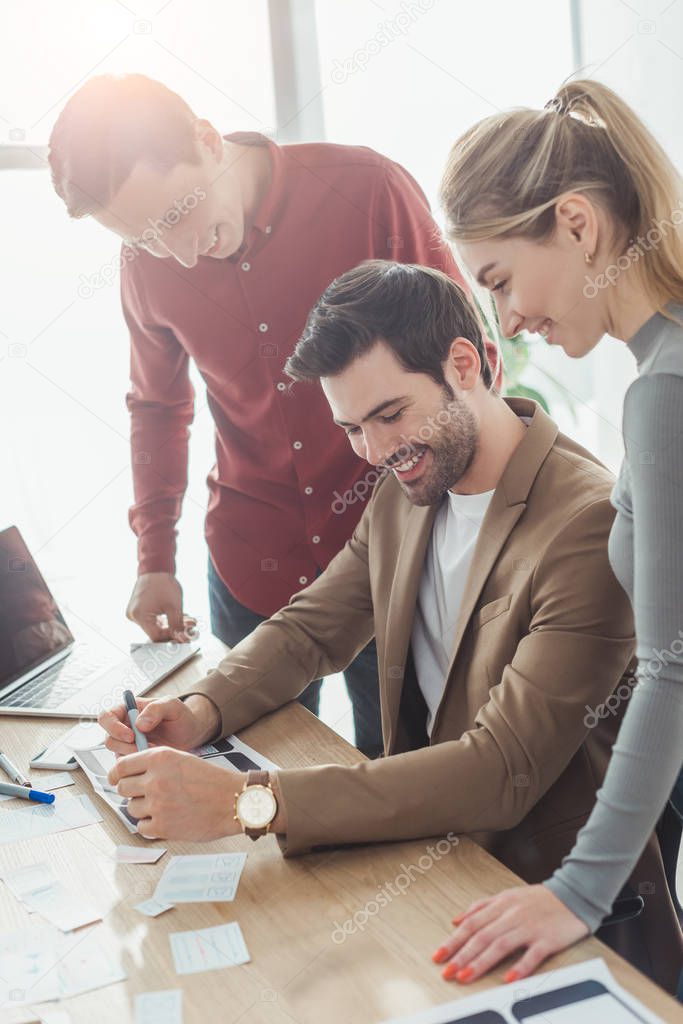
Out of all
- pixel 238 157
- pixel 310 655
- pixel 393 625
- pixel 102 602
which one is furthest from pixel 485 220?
pixel 102 602

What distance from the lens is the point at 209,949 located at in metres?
0.98

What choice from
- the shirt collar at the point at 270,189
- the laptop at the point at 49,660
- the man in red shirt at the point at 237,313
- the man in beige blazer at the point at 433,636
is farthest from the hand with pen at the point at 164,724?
the shirt collar at the point at 270,189

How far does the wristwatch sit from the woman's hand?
27cm

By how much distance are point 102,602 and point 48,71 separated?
5.28ft

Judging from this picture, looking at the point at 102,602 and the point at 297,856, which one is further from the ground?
the point at 297,856

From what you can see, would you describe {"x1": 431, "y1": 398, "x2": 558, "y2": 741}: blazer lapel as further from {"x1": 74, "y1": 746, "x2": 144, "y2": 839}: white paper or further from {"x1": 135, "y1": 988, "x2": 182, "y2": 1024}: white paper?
{"x1": 135, "y1": 988, "x2": 182, "y2": 1024}: white paper

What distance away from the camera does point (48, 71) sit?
8.76 feet

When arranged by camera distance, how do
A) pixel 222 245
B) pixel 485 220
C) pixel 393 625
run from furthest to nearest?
pixel 222 245, pixel 393 625, pixel 485 220

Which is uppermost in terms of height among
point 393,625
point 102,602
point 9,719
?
point 393,625

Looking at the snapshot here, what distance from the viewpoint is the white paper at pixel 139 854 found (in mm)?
1158

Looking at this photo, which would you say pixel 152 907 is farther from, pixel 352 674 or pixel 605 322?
pixel 352 674

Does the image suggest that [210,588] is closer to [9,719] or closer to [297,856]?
[9,719]

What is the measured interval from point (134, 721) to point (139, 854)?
0.79 ft

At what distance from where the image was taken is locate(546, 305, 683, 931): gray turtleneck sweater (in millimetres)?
895
